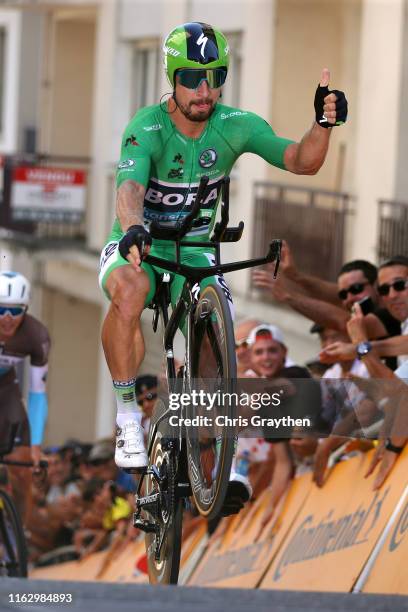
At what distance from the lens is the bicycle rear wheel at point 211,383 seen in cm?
625

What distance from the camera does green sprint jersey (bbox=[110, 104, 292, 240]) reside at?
6.86 meters

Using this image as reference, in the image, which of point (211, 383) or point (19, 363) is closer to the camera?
point (211, 383)

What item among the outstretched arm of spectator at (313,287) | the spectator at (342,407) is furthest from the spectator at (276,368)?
the spectator at (342,407)

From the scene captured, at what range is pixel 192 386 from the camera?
668cm

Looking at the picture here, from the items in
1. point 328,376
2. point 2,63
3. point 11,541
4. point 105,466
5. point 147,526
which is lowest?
point 105,466

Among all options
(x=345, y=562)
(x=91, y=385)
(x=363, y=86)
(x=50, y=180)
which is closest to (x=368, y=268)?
(x=345, y=562)

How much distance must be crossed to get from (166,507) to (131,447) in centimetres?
34

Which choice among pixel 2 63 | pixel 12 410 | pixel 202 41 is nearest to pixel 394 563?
pixel 202 41

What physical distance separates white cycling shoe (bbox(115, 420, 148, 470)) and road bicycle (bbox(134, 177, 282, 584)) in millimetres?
92

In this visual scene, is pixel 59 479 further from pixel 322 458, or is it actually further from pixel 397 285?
pixel 397 285

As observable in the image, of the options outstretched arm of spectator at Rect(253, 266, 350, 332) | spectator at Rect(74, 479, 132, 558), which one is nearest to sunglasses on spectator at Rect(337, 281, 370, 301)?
outstretched arm of spectator at Rect(253, 266, 350, 332)

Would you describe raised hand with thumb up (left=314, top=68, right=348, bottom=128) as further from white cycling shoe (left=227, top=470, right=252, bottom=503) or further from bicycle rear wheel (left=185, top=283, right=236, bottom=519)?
white cycling shoe (left=227, top=470, right=252, bottom=503)

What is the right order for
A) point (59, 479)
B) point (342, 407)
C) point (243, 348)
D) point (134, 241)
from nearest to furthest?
point (134, 241)
point (342, 407)
point (243, 348)
point (59, 479)

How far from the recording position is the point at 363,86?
17.0m
